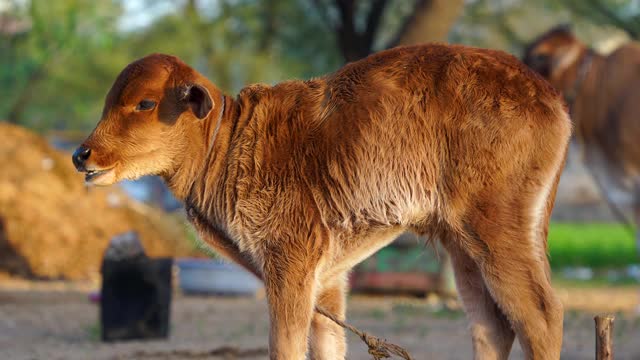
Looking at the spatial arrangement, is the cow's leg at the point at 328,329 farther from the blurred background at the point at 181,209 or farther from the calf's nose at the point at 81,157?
the calf's nose at the point at 81,157

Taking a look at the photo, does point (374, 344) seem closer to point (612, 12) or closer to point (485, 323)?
point (485, 323)

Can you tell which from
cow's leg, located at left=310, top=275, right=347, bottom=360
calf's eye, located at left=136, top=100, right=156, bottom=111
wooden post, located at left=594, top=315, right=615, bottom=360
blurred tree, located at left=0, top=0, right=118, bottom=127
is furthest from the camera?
blurred tree, located at left=0, top=0, right=118, bottom=127

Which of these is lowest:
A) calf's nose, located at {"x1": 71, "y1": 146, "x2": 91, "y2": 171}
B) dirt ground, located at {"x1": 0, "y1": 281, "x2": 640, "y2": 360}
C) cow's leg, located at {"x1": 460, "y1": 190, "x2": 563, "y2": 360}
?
dirt ground, located at {"x1": 0, "y1": 281, "x2": 640, "y2": 360}

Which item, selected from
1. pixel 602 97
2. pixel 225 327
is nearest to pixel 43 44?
pixel 225 327

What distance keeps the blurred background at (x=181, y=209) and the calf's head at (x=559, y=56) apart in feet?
1.82

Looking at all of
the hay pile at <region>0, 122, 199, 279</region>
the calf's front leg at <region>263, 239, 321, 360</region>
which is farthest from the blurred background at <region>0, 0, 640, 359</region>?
the calf's front leg at <region>263, 239, 321, 360</region>

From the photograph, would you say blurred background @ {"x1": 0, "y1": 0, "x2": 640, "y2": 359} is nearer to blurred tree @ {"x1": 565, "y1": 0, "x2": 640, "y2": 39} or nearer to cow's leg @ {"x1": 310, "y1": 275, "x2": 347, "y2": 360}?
blurred tree @ {"x1": 565, "y1": 0, "x2": 640, "y2": 39}

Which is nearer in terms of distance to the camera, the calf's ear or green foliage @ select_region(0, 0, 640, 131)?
the calf's ear

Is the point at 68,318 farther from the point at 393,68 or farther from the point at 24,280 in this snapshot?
the point at 393,68

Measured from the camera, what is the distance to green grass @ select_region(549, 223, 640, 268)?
2417 cm

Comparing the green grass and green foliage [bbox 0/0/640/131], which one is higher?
green foliage [bbox 0/0/640/131]

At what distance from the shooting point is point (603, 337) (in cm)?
586

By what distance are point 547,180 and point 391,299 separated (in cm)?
1054

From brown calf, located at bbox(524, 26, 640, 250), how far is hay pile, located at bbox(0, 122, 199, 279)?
29.1 feet
